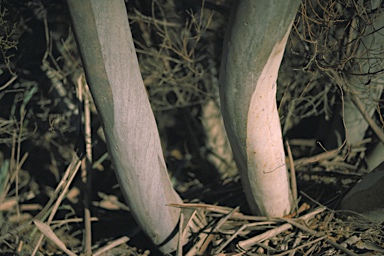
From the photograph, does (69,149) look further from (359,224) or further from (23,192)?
(359,224)

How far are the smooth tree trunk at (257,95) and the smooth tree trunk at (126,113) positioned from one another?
A: 32 cm

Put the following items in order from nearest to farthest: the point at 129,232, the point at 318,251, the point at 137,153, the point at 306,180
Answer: the point at 137,153 < the point at 318,251 < the point at 129,232 < the point at 306,180

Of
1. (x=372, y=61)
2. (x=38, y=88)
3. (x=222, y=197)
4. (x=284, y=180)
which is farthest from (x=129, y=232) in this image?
(x=372, y=61)

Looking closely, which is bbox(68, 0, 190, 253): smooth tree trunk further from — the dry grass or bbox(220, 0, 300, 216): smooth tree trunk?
bbox(220, 0, 300, 216): smooth tree trunk

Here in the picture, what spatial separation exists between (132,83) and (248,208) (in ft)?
3.34

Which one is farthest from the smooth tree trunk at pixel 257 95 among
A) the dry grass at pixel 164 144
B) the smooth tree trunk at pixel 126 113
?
the smooth tree trunk at pixel 126 113

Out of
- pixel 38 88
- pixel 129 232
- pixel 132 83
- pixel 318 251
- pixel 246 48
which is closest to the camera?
pixel 246 48

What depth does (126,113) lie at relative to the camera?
6.47 feet

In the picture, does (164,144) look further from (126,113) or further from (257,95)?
(257,95)

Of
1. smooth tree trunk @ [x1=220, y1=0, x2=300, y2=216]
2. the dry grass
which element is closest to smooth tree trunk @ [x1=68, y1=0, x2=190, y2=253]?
the dry grass

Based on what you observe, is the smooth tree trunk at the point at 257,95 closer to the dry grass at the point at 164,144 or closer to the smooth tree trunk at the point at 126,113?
the dry grass at the point at 164,144

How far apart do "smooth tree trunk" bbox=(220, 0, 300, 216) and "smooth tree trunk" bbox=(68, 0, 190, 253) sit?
1.05ft

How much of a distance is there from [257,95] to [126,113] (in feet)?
1.59

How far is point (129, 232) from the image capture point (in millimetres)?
2588
